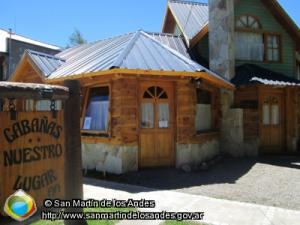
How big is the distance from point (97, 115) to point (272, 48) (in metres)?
8.85

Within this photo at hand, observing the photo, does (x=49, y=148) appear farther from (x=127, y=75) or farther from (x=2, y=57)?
(x=2, y=57)

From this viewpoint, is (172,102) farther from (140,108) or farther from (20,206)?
(20,206)

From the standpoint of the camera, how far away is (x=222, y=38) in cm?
1249

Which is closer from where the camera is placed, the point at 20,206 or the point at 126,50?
the point at 20,206

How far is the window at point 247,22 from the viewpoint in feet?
44.0

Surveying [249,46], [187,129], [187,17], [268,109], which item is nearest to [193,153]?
[187,129]

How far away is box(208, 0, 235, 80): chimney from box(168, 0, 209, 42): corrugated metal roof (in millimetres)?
983

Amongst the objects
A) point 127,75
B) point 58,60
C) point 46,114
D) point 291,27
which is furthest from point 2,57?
point 46,114

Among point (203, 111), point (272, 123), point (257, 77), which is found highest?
point (257, 77)

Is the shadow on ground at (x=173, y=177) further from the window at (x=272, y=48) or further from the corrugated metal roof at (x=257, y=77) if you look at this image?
the window at (x=272, y=48)

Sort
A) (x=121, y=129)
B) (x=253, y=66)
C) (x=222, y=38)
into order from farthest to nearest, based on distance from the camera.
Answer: (x=253, y=66) < (x=222, y=38) < (x=121, y=129)

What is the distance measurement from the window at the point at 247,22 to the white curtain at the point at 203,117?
426 centimetres

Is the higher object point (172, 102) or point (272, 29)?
point (272, 29)

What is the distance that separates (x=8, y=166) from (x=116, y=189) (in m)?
4.88
